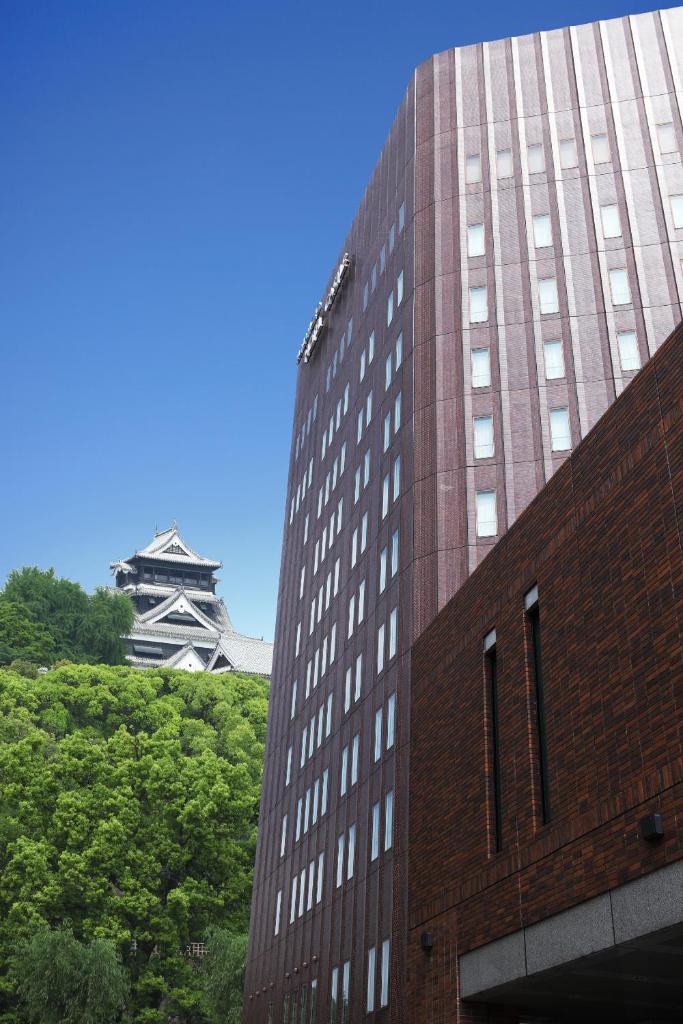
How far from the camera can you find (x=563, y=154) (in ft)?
137

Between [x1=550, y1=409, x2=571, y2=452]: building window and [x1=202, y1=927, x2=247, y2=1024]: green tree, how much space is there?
30099mm

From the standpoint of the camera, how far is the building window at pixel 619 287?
3836 cm

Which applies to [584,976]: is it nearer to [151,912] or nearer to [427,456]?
[427,456]

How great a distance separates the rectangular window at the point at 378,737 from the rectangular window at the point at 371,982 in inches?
224

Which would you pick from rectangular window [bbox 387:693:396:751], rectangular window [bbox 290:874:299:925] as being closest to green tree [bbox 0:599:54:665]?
rectangular window [bbox 290:874:299:925]

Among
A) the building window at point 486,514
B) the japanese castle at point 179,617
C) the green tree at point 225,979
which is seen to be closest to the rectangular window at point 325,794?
the building window at point 486,514

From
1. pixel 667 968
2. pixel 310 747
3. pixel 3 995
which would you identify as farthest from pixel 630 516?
pixel 3 995

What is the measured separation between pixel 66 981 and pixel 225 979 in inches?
292

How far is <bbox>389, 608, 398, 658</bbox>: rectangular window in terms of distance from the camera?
3422 centimetres

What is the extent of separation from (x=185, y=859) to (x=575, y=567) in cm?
4534

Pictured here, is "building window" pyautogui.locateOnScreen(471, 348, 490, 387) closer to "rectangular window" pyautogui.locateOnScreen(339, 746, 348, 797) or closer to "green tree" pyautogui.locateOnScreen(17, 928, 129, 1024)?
"rectangular window" pyautogui.locateOnScreen(339, 746, 348, 797)

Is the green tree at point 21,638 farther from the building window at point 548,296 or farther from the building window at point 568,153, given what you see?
the building window at point 568,153

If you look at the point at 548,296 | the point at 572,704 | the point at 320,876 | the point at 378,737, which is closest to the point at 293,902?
the point at 320,876

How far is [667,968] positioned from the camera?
15.4 metres
